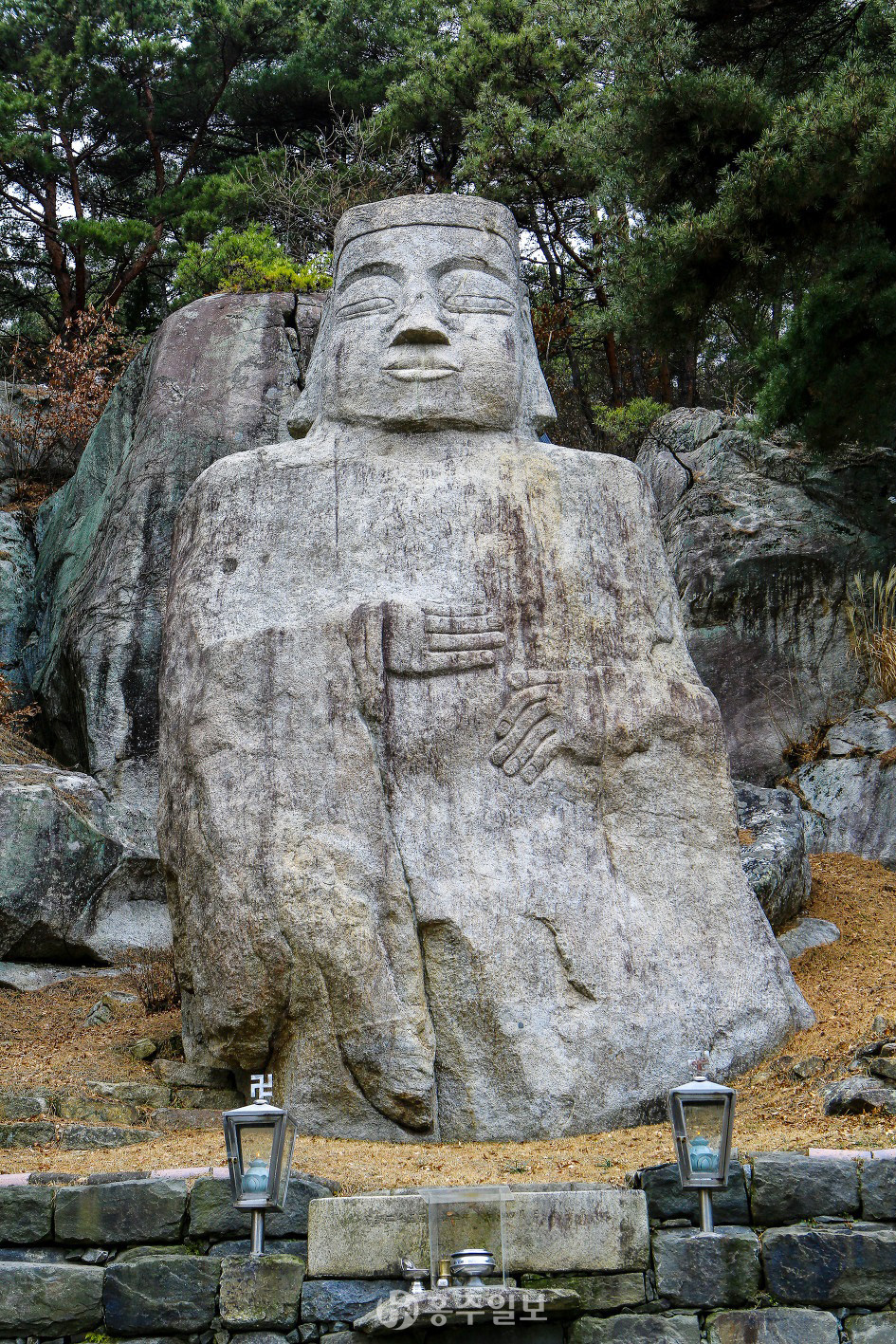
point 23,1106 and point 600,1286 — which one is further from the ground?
point 23,1106

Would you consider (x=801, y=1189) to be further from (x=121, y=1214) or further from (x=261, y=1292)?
(x=121, y=1214)

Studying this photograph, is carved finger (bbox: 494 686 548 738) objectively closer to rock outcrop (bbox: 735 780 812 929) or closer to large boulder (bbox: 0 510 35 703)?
rock outcrop (bbox: 735 780 812 929)

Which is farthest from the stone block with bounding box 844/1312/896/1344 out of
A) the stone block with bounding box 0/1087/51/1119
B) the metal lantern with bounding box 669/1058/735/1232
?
the stone block with bounding box 0/1087/51/1119

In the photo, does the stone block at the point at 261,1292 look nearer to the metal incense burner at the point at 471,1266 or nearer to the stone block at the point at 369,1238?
the stone block at the point at 369,1238

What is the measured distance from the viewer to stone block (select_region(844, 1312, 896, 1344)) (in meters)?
4.73

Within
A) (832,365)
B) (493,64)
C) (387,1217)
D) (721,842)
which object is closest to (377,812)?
(721,842)

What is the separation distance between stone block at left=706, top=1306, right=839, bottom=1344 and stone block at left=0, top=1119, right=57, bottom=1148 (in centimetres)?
273

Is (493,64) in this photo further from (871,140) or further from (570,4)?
(871,140)

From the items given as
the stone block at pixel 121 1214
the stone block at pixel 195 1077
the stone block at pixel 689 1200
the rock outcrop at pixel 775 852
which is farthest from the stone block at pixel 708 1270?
the rock outcrop at pixel 775 852

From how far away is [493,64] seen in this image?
591 inches

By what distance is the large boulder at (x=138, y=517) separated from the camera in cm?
1052

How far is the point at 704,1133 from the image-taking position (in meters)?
4.82

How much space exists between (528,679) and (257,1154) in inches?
108

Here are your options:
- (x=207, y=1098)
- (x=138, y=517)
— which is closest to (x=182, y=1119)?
(x=207, y=1098)
